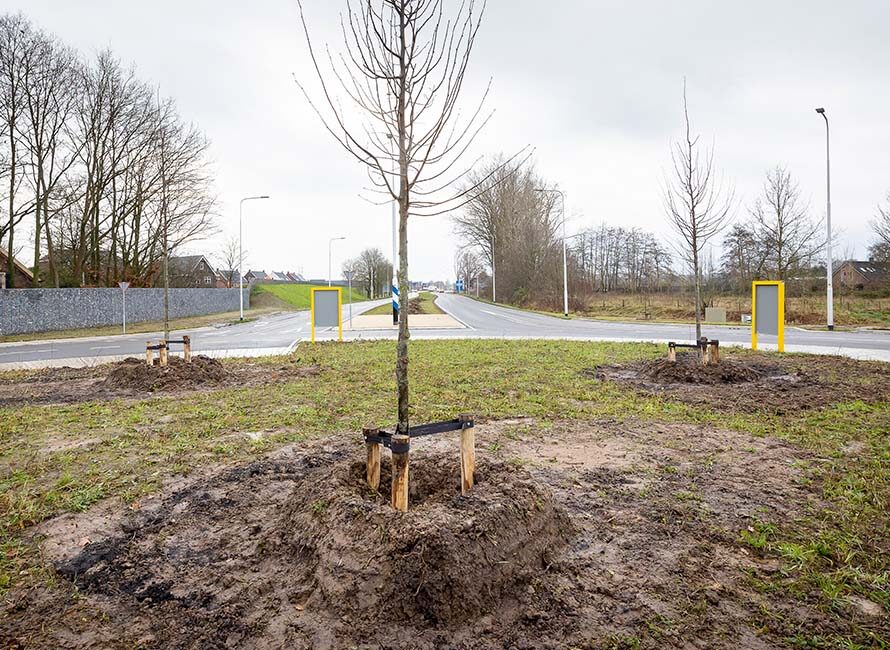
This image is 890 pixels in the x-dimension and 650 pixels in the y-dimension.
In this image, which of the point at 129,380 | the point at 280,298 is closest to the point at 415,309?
the point at 280,298

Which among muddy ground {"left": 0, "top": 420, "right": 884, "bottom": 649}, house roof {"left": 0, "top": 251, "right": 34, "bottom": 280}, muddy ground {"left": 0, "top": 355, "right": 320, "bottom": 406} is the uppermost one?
house roof {"left": 0, "top": 251, "right": 34, "bottom": 280}

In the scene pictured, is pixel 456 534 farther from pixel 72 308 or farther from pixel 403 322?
pixel 72 308

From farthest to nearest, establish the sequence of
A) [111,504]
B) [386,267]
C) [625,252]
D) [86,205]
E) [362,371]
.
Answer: [386,267]
[625,252]
[86,205]
[362,371]
[111,504]

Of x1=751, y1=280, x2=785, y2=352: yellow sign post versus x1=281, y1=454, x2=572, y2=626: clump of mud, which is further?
x1=751, y1=280, x2=785, y2=352: yellow sign post

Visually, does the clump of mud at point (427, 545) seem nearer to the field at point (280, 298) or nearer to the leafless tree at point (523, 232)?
the leafless tree at point (523, 232)

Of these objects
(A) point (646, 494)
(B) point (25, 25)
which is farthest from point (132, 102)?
(A) point (646, 494)

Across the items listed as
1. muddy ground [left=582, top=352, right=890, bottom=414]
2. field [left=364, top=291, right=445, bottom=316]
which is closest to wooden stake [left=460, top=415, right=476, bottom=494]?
muddy ground [left=582, top=352, right=890, bottom=414]

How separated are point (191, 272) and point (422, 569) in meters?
54.6

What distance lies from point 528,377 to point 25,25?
28380 millimetres

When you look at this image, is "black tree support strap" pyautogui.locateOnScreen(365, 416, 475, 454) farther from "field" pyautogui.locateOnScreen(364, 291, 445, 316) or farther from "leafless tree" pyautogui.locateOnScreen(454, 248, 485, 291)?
"leafless tree" pyautogui.locateOnScreen(454, 248, 485, 291)

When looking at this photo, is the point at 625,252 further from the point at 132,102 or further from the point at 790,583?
the point at 790,583

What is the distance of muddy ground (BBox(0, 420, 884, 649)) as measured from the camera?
248cm

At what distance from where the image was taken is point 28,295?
24000 millimetres

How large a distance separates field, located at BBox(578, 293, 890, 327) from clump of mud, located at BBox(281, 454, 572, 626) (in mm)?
27403
